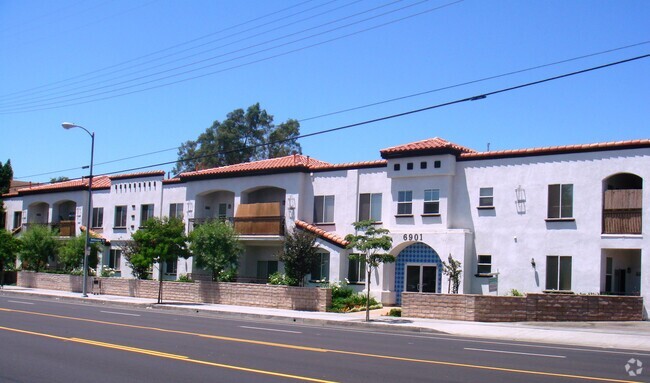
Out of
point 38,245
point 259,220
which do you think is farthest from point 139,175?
point 259,220

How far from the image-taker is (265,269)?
41500 mm

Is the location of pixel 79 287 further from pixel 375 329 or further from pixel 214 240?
pixel 375 329

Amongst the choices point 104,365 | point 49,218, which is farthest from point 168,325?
point 49,218

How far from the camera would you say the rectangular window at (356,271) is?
35.6 m

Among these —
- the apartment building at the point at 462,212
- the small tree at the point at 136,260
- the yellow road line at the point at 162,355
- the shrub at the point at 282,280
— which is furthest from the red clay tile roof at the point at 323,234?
the yellow road line at the point at 162,355

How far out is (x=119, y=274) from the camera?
1914 inches

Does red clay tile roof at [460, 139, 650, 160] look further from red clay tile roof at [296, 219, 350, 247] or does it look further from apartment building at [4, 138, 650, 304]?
red clay tile roof at [296, 219, 350, 247]

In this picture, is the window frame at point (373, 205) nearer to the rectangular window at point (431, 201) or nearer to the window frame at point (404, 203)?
the window frame at point (404, 203)

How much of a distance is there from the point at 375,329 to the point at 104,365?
1417 cm

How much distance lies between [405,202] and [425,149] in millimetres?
2937

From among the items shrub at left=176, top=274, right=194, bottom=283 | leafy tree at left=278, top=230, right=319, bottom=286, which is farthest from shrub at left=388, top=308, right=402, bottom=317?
shrub at left=176, top=274, right=194, bottom=283

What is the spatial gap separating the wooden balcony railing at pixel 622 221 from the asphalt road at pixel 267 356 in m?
10.3

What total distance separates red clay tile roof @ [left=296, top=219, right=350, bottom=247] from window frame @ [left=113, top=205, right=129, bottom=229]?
16.6m

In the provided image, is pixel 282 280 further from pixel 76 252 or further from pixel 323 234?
pixel 76 252
